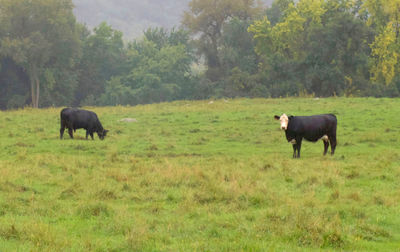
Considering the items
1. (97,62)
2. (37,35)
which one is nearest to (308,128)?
(37,35)

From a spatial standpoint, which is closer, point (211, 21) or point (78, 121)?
point (78, 121)

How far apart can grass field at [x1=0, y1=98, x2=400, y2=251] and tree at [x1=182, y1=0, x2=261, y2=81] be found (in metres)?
52.0

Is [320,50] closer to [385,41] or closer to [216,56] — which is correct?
[385,41]

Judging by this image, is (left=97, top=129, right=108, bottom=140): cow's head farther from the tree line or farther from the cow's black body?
the tree line

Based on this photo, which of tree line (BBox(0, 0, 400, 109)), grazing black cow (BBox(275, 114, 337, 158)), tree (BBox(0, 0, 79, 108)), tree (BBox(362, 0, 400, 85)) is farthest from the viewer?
tree (BBox(362, 0, 400, 85))

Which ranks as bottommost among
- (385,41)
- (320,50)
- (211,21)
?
(320,50)

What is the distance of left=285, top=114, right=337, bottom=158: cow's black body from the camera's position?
738 inches

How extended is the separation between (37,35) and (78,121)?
35456mm

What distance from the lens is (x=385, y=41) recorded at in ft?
183

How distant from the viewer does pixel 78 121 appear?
24.7 metres

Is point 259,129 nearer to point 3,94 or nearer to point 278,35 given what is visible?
point 278,35

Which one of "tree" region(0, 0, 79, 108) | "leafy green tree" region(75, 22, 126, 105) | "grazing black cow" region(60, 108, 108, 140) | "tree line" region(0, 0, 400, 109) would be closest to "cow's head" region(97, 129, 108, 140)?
"grazing black cow" region(60, 108, 108, 140)

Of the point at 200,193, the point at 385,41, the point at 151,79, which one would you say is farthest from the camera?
the point at 151,79

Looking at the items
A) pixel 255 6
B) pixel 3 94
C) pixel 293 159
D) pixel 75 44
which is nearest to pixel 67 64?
pixel 75 44
